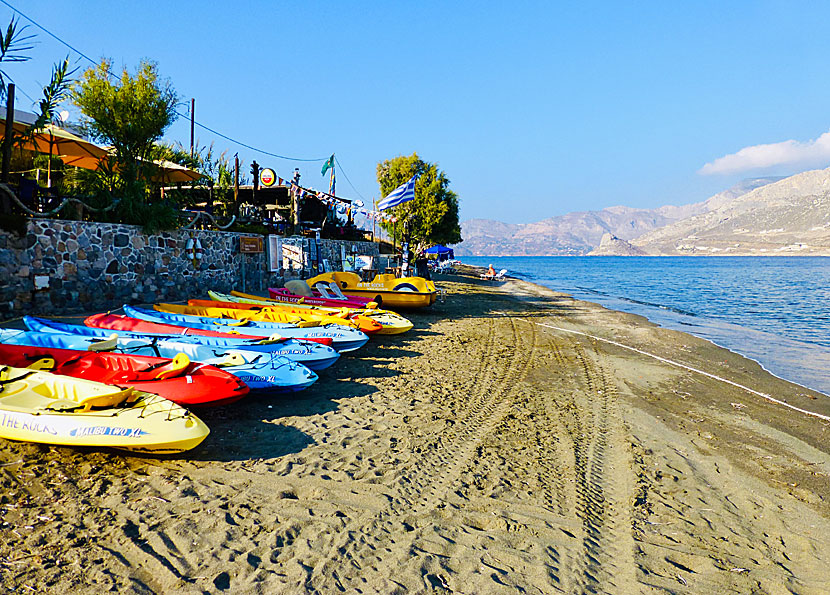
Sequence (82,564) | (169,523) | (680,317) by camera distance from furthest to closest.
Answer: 1. (680,317)
2. (169,523)
3. (82,564)

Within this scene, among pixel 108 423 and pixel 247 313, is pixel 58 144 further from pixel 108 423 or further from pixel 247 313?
→ pixel 108 423

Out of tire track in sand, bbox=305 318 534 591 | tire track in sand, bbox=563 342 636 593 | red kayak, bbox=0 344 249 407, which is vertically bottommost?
tire track in sand, bbox=563 342 636 593

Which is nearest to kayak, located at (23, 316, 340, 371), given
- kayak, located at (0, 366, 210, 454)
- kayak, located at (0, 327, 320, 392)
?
kayak, located at (0, 327, 320, 392)

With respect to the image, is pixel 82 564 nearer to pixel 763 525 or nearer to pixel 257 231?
pixel 763 525

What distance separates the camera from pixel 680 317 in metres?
19.8

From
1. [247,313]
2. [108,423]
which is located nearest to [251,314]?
[247,313]

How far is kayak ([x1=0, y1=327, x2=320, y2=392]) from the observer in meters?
6.01

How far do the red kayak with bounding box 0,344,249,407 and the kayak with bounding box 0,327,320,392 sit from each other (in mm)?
243

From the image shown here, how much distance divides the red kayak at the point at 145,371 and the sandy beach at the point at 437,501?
44 centimetres

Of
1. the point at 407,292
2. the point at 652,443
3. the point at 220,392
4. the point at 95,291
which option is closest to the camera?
the point at 220,392

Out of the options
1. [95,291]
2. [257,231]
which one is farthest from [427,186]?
[95,291]

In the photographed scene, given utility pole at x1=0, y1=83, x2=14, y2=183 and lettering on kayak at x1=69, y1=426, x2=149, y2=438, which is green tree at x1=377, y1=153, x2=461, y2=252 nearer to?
utility pole at x1=0, y1=83, x2=14, y2=183

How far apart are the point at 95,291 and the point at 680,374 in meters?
13.3

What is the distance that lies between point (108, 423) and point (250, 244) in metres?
11.9
